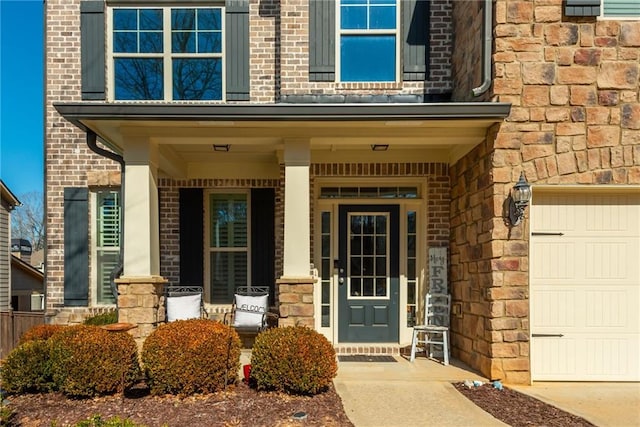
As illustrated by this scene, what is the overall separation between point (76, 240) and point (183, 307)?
2227 millimetres

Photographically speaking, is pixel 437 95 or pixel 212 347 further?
pixel 437 95

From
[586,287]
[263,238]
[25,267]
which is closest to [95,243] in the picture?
[263,238]

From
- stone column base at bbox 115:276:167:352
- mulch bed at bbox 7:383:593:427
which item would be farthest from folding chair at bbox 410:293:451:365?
stone column base at bbox 115:276:167:352

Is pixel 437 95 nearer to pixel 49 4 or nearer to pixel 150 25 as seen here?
pixel 150 25

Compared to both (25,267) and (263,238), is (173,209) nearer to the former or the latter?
(263,238)

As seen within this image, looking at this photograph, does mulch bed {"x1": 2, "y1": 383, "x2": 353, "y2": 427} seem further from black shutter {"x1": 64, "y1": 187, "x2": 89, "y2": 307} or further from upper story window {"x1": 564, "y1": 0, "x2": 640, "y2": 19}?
upper story window {"x1": 564, "y1": 0, "x2": 640, "y2": 19}

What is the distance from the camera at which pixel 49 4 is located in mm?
6707

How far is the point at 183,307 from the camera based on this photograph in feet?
19.5

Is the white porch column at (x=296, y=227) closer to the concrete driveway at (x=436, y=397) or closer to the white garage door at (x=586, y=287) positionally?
the concrete driveway at (x=436, y=397)

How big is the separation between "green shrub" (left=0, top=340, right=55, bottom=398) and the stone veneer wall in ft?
14.8

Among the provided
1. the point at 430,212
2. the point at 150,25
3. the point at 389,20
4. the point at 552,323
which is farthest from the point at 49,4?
the point at 552,323

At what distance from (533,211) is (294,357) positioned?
3.05m

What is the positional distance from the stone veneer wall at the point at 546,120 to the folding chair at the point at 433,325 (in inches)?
37.5

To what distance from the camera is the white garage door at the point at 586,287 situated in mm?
4785
